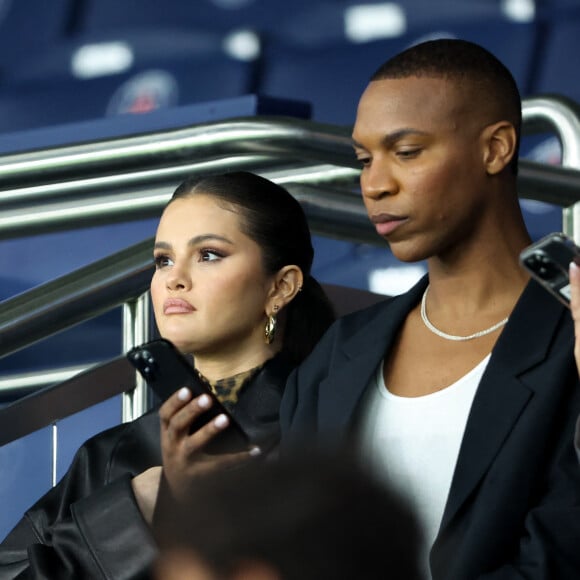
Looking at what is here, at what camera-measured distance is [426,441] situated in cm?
110

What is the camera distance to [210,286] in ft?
4.53

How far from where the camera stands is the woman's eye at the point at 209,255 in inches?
55.1

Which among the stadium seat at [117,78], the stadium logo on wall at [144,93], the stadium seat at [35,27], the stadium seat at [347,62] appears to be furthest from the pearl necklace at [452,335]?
the stadium seat at [35,27]

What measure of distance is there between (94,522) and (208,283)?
A: 261mm

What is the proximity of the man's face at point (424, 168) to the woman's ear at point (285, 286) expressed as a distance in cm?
30

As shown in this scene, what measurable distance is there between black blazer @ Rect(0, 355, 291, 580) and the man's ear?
1.11ft

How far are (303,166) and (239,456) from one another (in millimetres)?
759

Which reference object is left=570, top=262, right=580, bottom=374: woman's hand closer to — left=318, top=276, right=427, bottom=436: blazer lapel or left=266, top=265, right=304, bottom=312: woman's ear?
left=318, top=276, right=427, bottom=436: blazer lapel

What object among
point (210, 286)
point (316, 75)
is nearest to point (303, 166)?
point (210, 286)

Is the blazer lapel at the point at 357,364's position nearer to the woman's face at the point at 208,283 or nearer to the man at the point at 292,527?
the woman's face at the point at 208,283

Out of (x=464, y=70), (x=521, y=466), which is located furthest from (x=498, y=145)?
(x=521, y=466)

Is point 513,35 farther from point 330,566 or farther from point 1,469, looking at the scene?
point 330,566

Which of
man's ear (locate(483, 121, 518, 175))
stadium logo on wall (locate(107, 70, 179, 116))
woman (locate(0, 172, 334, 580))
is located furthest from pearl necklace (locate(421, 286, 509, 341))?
stadium logo on wall (locate(107, 70, 179, 116))

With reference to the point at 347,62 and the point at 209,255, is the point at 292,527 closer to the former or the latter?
the point at 209,255
